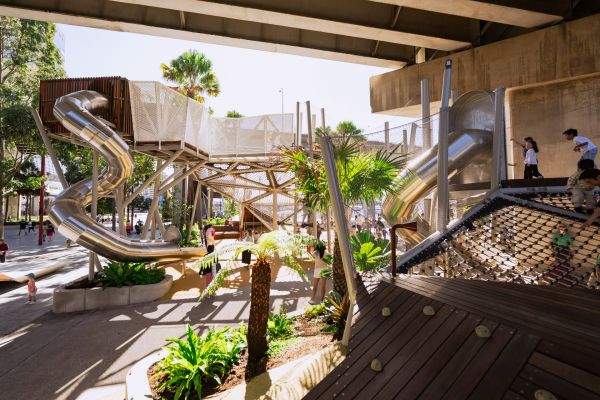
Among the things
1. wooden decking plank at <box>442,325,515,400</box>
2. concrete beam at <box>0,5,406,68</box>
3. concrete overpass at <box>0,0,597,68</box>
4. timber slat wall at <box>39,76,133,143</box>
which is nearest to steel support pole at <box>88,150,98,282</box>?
A: timber slat wall at <box>39,76,133,143</box>

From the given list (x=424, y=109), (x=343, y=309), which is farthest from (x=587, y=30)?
(x=343, y=309)

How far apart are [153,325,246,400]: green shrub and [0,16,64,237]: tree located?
1881 cm

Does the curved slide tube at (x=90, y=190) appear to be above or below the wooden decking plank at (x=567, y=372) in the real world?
above

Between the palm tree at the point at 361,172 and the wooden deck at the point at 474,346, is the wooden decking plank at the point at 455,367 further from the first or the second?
the palm tree at the point at 361,172

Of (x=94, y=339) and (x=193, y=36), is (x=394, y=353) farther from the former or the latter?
(x=193, y=36)

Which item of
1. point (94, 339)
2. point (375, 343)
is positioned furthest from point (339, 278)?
point (94, 339)

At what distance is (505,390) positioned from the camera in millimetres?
1784

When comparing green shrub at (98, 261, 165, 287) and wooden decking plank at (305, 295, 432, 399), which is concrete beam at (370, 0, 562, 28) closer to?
wooden decking plank at (305, 295, 432, 399)

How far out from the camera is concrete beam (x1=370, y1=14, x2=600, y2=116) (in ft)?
28.2

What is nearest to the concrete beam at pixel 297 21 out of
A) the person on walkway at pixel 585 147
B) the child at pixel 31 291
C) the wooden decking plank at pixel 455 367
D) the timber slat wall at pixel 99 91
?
the timber slat wall at pixel 99 91

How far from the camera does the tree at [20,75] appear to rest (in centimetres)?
1716

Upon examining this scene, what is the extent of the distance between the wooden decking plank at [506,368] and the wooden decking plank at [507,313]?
11 centimetres

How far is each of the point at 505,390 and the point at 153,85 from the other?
1263 centimetres

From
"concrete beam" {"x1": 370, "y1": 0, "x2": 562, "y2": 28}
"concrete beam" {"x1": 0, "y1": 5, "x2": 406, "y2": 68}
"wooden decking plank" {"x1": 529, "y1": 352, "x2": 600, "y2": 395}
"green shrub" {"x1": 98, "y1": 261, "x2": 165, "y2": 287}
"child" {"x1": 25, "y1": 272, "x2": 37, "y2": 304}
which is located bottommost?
"child" {"x1": 25, "y1": 272, "x2": 37, "y2": 304}
